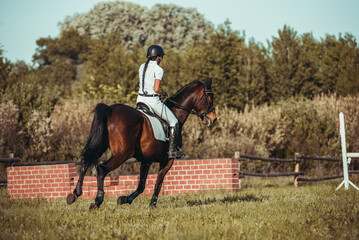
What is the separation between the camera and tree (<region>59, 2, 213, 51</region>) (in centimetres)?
6625

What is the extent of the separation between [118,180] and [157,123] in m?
4.48

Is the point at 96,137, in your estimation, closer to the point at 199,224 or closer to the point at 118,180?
the point at 199,224

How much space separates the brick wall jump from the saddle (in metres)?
3.87

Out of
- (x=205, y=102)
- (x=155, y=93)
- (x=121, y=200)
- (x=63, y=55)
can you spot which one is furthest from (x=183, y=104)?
(x=63, y=55)

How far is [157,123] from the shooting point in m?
8.25

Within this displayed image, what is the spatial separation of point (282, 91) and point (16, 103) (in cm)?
1910

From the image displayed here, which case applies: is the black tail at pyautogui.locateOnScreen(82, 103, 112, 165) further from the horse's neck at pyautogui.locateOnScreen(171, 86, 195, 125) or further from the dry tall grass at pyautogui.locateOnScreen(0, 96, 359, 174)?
the dry tall grass at pyautogui.locateOnScreen(0, 96, 359, 174)

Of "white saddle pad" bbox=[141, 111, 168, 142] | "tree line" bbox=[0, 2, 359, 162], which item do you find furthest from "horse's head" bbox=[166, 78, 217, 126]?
"tree line" bbox=[0, 2, 359, 162]

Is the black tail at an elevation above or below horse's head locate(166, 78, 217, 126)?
below

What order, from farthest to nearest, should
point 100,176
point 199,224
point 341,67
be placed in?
point 341,67 → point 100,176 → point 199,224

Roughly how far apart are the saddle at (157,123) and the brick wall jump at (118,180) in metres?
3.87

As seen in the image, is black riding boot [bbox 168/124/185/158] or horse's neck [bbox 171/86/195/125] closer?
black riding boot [bbox 168/124/185/158]

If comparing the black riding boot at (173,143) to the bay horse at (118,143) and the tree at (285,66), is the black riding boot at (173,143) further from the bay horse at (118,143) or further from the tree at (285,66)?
the tree at (285,66)

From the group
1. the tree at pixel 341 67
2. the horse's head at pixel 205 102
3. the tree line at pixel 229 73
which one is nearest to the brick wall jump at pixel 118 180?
the horse's head at pixel 205 102
